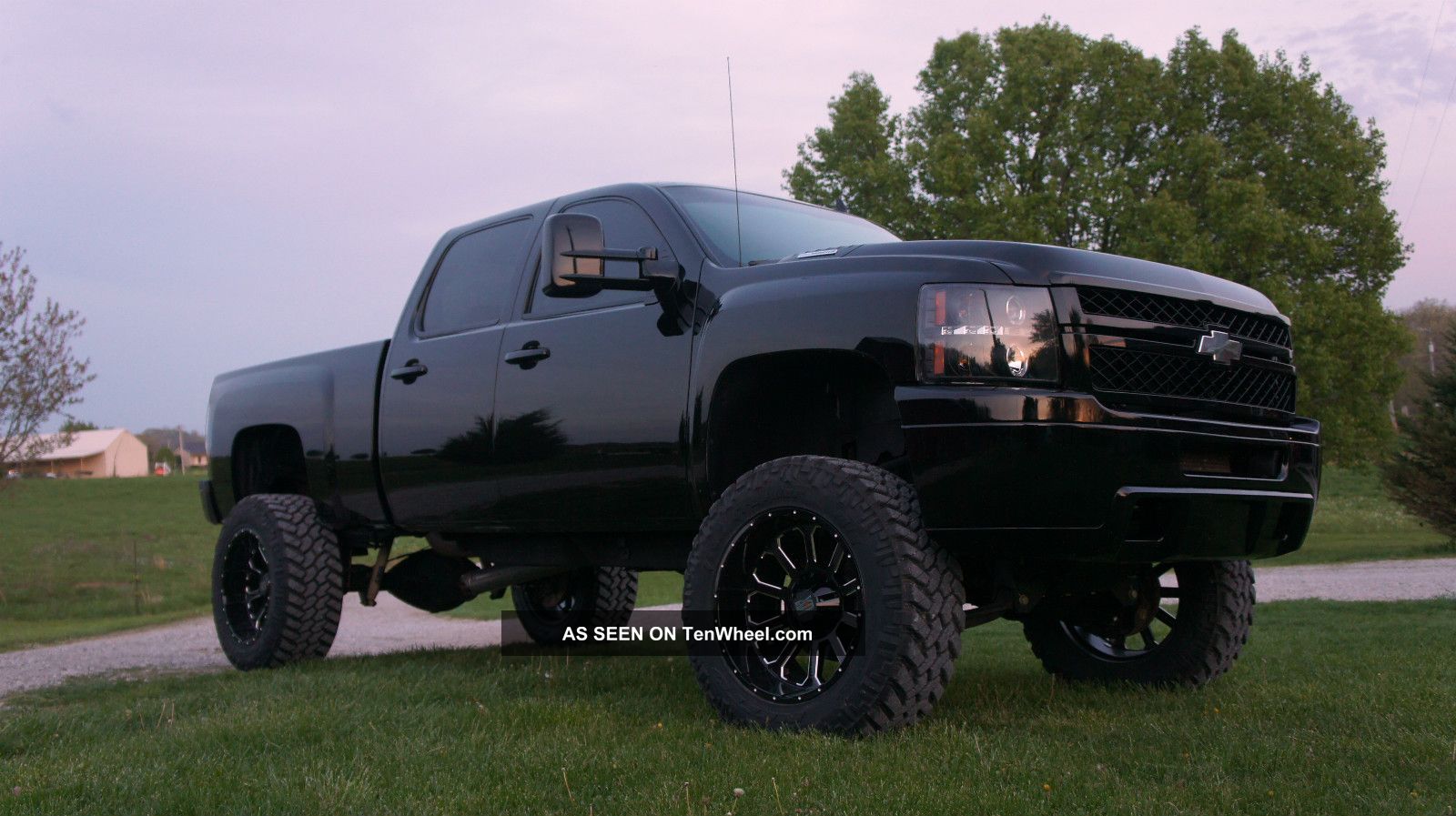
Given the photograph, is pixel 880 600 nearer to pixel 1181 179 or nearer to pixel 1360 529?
pixel 1181 179

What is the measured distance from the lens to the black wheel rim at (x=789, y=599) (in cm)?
412

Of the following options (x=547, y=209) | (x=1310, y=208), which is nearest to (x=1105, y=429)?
(x=547, y=209)

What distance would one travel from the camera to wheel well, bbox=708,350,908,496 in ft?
14.7

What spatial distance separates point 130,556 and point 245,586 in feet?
56.5

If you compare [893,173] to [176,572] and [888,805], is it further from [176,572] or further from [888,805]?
[888,805]

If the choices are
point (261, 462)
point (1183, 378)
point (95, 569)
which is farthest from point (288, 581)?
point (95, 569)

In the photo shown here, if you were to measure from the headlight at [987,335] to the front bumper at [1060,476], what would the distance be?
2.8 inches

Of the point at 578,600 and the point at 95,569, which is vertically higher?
the point at 578,600

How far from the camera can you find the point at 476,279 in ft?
20.0

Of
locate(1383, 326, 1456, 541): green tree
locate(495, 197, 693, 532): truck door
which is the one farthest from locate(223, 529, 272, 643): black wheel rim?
locate(1383, 326, 1456, 541): green tree

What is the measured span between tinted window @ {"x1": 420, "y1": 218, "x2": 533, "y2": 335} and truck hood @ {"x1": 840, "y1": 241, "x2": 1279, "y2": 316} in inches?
78.3

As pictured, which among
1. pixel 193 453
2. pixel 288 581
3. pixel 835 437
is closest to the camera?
pixel 835 437

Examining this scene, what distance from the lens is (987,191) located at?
22500 millimetres

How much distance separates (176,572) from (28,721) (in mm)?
17234
